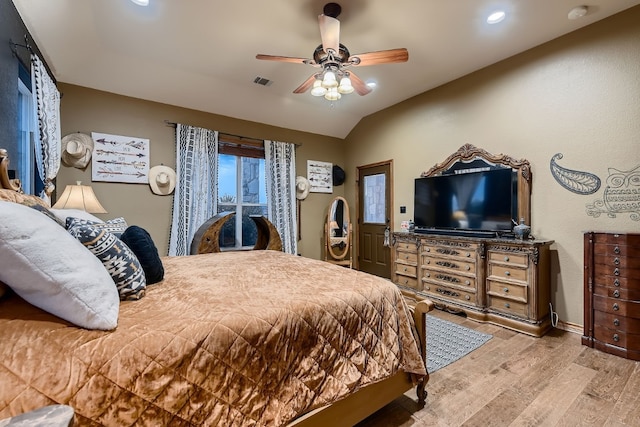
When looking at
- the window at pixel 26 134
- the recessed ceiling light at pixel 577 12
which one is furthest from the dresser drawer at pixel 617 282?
the window at pixel 26 134

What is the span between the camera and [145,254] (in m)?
1.63

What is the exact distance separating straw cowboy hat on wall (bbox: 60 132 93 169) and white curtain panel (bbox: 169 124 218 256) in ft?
3.19

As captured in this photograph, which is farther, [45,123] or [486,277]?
[486,277]

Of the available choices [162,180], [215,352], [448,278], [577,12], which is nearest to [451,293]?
[448,278]

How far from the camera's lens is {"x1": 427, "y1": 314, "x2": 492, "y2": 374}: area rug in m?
2.32

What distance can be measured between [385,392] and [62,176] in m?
4.05

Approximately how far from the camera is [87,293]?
0.97 metres

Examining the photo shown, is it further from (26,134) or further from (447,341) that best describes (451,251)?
(26,134)

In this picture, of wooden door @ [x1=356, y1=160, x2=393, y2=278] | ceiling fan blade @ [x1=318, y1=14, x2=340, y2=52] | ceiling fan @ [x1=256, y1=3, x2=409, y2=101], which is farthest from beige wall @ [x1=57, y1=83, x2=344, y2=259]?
ceiling fan blade @ [x1=318, y1=14, x2=340, y2=52]

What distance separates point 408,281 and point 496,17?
304cm

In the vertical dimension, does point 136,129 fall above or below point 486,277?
above

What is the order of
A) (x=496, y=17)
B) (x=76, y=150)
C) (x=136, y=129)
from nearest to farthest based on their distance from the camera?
(x=496, y=17) → (x=76, y=150) → (x=136, y=129)

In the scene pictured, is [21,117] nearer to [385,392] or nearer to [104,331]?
[104,331]

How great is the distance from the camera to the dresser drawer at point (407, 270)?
3.83m
